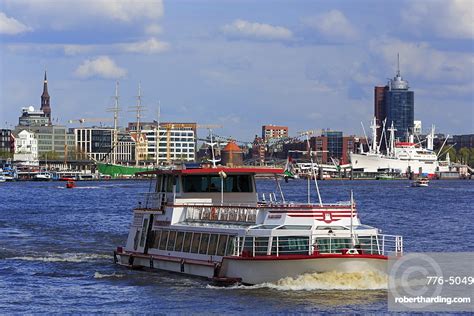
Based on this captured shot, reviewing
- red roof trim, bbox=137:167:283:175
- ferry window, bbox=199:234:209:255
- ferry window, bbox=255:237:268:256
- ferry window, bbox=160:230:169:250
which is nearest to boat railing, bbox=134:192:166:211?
ferry window, bbox=160:230:169:250

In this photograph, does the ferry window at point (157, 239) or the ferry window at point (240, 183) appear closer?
the ferry window at point (157, 239)

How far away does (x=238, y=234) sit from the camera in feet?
131

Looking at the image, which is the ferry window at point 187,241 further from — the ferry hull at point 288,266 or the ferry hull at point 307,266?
the ferry hull at point 307,266

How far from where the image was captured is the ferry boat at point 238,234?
3831 centimetres

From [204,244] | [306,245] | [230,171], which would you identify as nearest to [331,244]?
[306,245]

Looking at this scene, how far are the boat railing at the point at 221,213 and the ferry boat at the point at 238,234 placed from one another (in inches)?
1.5

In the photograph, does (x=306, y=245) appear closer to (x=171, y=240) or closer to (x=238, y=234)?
(x=238, y=234)

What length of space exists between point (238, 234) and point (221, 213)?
3.16 metres

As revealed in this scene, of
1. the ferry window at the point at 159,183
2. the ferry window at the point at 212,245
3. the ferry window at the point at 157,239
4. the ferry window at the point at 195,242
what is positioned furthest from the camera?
the ferry window at the point at 159,183

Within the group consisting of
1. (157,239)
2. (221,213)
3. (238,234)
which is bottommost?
(157,239)

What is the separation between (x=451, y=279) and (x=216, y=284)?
941cm

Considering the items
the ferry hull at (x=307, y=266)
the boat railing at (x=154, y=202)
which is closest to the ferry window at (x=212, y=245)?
the ferry hull at (x=307, y=266)

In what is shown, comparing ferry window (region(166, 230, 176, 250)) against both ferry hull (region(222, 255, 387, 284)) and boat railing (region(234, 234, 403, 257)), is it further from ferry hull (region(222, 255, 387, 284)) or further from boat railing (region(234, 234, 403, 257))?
ferry hull (region(222, 255, 387, 284))

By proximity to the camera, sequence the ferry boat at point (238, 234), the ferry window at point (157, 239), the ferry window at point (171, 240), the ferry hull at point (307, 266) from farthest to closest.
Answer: the ferry window at point (157, 239) < the ferry window at point (171, 240) < the ferry boat at point (238, 234) < the ferry hull at point (307, 266)
